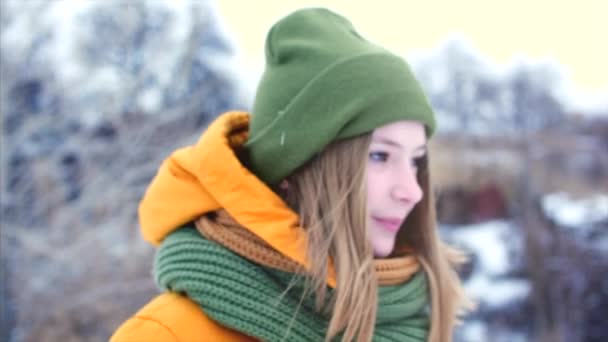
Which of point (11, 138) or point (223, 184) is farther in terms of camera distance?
point (11, 138)

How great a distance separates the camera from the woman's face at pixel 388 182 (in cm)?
100

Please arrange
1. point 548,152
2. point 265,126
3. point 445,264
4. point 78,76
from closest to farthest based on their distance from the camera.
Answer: point 265,126, point 445,264, point 78,76, point 548,152

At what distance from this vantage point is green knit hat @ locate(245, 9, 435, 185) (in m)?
0.98

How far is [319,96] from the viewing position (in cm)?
100

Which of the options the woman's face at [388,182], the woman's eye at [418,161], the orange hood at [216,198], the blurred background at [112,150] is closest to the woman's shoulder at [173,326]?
the orange hood at [216,198]

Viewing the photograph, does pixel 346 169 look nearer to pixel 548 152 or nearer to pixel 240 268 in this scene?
pixel 240 268

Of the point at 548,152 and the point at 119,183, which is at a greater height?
the point at 548,152

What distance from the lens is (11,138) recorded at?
683 centimetres

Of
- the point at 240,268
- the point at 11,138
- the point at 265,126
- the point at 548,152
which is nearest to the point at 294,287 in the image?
the point at 240,268

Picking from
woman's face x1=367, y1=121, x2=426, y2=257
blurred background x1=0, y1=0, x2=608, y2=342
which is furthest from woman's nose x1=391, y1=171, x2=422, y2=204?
blurred background x1=0, y1=0, x2=608, y2=342

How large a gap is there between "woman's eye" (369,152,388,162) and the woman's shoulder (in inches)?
11.0

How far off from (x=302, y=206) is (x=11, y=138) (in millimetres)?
6392

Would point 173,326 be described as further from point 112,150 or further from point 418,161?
point 112,150

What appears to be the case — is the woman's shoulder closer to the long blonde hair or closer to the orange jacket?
the orange jacket
